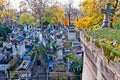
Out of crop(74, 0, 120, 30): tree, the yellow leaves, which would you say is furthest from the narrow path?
the yellow leaves

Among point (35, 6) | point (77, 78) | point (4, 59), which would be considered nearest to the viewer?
point (77, 78)

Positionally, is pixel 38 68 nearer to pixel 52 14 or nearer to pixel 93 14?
pixel 93 14

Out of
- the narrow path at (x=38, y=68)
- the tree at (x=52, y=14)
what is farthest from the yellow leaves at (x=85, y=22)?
the tree at (x=52, y=14)

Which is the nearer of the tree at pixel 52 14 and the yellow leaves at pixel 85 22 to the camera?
the yellow leaves at pixel 85 22

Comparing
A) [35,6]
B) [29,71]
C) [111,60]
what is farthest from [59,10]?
[111,60]

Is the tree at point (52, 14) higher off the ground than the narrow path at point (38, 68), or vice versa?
the tree at point (52, 14)

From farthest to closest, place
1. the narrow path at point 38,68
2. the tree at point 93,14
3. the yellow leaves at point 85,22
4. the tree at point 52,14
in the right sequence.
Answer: the tree at point 52,14
the yellow leaves at point 85,22
the tree at point 93,14
the narrow path at point 38,68

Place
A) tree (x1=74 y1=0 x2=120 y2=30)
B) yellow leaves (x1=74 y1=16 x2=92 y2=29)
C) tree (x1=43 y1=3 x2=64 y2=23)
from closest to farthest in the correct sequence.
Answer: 1. tree (x1=74 y1=0 x2=120 y2=30)
2. yellow leaves (x1=74 y1=16 x2=92 y2=29)
3. tree (x1=43 y1=3 x2=64 y2=23)

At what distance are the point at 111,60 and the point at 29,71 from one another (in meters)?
10.5

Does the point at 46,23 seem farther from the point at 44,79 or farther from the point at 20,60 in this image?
the point at 44,79

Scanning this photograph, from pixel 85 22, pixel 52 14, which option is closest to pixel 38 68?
pixel 85 22

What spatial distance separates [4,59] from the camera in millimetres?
16609

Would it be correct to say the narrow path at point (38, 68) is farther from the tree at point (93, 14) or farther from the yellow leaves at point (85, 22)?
the yellow leaves at point (85, 22)

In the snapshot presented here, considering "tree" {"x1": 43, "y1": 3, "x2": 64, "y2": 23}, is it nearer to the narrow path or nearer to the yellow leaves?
the yellow leaves
